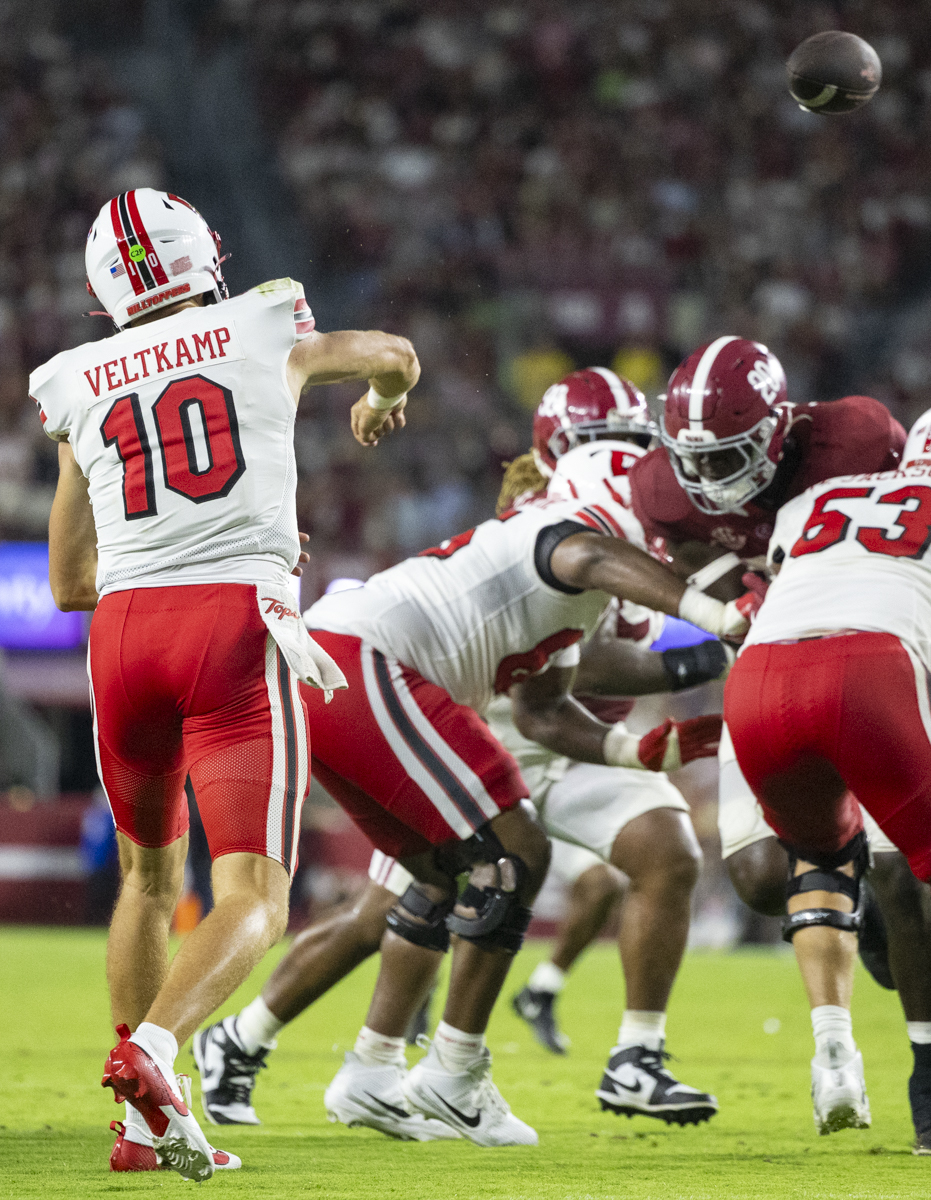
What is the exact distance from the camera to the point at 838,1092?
11.1ft

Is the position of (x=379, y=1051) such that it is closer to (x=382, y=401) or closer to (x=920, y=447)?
(x=382, y=401)

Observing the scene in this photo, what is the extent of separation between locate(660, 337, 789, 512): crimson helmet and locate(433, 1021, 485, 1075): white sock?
4.74ft

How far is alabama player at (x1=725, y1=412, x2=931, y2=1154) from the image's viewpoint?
11.0 ft

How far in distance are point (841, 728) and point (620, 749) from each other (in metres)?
0.94

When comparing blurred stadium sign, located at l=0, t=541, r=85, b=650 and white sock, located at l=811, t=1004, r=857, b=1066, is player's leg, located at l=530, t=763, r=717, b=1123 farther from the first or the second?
blurred stadium sign, located at l=0, t=541, r=85, b=650

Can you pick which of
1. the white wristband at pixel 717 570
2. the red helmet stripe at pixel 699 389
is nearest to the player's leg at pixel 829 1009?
the white wristband at pixel 717 570

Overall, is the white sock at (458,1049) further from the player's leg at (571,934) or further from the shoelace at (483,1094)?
the player's leg at (571,934)

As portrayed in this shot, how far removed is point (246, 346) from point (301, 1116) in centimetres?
220

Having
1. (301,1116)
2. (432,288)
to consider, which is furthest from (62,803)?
(301,1116)

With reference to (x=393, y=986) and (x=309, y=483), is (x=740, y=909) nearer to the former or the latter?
(x=309, y=483)

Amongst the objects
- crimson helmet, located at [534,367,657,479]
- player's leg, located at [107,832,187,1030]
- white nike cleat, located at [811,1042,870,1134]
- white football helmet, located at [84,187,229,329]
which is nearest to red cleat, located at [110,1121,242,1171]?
player's leg, located at [107,832,187,1030]

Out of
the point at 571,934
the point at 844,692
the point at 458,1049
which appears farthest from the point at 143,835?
the point at 571,934

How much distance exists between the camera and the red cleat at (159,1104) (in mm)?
2676

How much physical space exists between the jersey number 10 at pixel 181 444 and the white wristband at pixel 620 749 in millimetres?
1480
